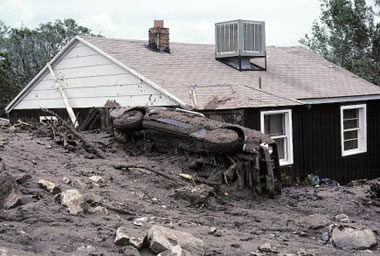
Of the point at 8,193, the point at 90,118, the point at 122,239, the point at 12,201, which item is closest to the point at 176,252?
the point at 122,239

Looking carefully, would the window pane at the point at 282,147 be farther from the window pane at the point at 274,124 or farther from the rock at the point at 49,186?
the rock at the point at 49,186

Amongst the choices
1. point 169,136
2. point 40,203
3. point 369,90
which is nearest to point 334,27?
point 369,90

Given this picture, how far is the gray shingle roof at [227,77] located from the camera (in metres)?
14.2

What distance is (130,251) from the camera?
5.51 m

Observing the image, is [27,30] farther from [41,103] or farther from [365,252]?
[365,252]

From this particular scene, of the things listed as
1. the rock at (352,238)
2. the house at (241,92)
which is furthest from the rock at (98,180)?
the house at (241,92)

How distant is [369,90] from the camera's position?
18547mm

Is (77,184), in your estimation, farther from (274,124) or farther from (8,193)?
Result: (274,124)

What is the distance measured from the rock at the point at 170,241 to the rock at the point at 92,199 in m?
1.76

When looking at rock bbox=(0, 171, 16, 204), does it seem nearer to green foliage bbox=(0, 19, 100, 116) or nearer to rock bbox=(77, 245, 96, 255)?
rock bbox=(77, 245, 96, 255)

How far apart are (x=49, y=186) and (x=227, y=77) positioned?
32.8 ft

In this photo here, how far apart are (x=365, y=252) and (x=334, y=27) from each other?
2766 centimetres

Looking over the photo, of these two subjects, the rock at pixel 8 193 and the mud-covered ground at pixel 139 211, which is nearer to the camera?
the mud-covered ground at pixel 139 211

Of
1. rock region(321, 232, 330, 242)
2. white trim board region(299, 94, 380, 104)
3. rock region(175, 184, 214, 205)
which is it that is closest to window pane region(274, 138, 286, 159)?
white trim board region(299, 94, 380, 104)
